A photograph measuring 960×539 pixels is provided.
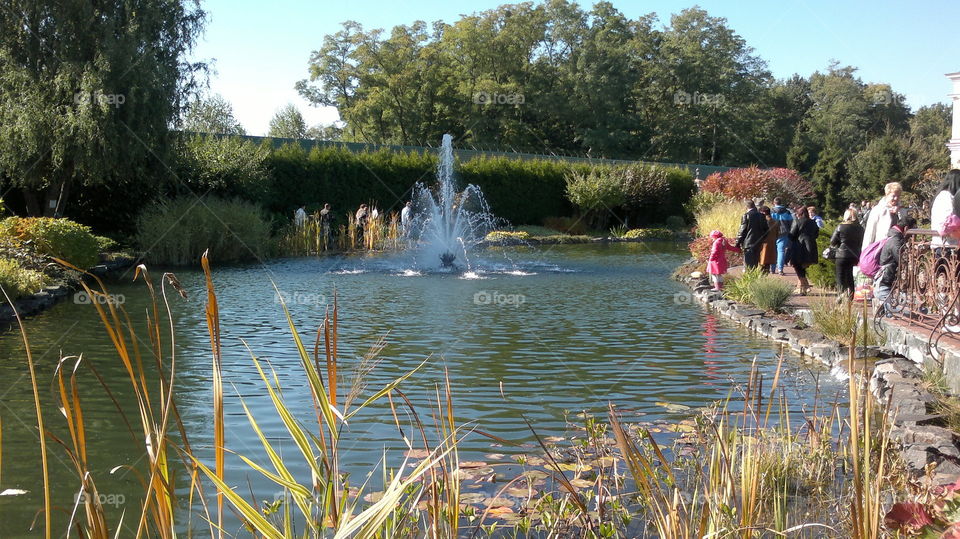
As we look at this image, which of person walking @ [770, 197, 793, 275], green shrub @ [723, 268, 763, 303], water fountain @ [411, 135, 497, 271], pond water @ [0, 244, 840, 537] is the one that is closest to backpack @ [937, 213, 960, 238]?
pond water @ [0, 244, 840, 537]

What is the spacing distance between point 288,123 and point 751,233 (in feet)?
187

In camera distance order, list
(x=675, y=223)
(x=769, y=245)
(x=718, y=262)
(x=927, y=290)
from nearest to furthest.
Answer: (x=927, y=290) → (x=718, y=262) → (x=769, y=245) → (x=675, y=223)

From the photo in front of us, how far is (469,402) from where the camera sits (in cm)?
685

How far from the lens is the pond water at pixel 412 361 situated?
18.2 feet

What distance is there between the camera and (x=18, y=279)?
1152 cm

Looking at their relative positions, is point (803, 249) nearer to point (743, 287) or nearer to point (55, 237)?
point (743, 287)

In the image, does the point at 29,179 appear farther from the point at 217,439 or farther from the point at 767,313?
the point at 217,439

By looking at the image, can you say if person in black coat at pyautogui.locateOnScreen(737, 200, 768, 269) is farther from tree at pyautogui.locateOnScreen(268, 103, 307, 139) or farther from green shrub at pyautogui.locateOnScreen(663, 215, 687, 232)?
tree at pyautogui.locateOnScreen(268, 103, 307, 139)

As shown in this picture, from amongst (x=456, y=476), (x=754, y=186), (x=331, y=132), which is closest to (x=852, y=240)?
(x=456, y=476)

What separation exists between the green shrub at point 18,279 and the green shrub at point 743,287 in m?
9.44

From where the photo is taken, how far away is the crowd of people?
7.96 metres

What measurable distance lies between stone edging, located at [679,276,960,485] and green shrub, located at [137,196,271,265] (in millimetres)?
12028

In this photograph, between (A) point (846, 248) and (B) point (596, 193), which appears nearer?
(A) point (846, 248)

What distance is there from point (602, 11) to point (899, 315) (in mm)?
53705
